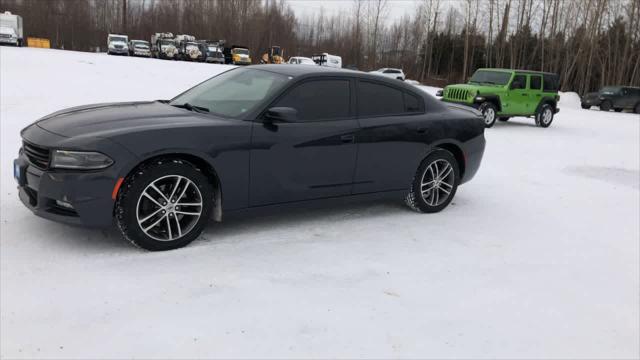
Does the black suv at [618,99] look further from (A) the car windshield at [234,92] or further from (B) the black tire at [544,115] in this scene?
(A) the car windshield at [234,92]

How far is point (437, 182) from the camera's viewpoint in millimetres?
5891

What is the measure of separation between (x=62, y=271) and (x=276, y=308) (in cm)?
155

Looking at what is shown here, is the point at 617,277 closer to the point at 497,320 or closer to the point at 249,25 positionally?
the point at 497,320

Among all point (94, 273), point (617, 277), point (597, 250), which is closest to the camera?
point (94, 273)

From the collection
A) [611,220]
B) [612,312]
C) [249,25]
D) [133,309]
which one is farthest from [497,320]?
[249,25]

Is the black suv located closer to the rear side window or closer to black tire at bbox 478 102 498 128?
the rear side window

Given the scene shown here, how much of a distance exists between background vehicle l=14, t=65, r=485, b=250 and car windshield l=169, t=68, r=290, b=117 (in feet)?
0.05

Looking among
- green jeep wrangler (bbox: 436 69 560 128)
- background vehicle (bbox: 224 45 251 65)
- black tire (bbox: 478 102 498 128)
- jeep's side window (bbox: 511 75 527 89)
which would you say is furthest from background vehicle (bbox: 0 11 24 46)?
jeep's side window (bbox: 511 75 527 89)

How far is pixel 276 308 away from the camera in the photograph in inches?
134

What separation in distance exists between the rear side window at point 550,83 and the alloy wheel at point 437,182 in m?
12.6

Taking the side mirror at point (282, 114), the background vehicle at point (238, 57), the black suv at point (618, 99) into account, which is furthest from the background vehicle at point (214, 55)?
the side mirror at point (282, 114)

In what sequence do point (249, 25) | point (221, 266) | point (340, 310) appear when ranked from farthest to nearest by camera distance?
point (249, 25), point (221, 266), point (340, 310)

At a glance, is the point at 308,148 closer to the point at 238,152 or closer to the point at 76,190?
the point at 238,152

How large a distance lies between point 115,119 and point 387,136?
2.56m
